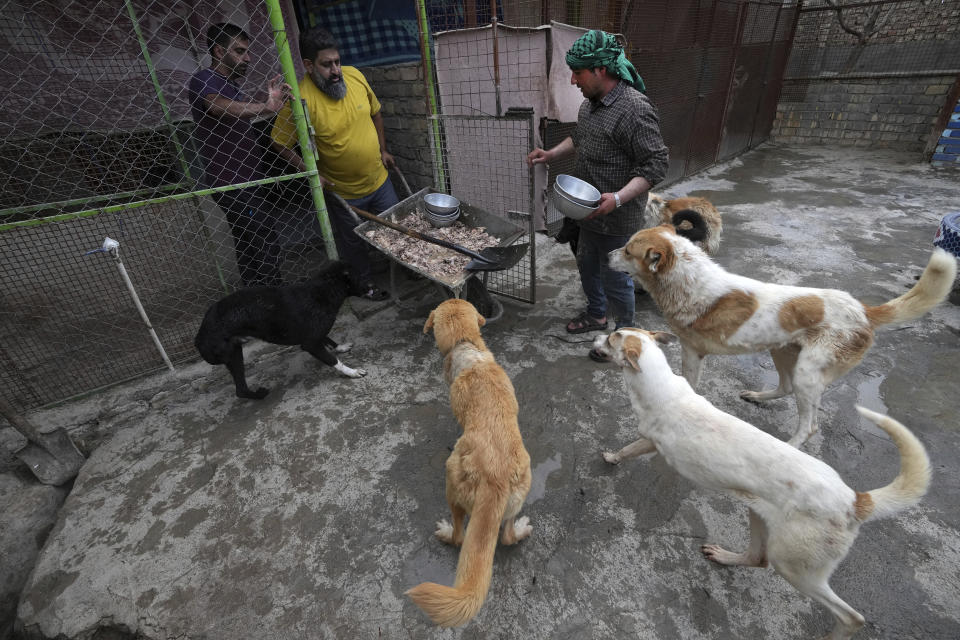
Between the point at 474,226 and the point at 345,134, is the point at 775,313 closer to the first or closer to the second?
the point at 474,226

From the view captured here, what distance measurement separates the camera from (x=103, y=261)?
504 centimetres

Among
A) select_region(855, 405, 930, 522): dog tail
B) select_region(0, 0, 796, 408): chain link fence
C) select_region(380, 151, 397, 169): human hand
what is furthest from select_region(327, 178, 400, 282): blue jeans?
select_region(855, 405, 930, 522): dog tail

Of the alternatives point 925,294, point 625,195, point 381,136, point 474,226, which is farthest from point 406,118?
point 925,294

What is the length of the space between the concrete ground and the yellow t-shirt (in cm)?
172

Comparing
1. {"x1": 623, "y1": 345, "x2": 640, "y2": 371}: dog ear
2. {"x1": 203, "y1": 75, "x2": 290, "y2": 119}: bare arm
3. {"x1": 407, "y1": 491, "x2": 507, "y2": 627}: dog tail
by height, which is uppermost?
{"x1": 203, "y1": 75, "x2": 290, "y2": 119}: bare arm

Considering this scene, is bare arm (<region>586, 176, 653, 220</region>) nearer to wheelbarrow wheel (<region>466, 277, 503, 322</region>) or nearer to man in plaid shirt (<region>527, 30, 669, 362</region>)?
man in plaid shirt (<region>527, 30, 669, 362</region>)

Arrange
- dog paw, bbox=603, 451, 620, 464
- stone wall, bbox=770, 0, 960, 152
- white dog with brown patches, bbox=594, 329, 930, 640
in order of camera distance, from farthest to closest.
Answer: stone wall, bbox=770, 0, 960, 152
dog paw, bbox=603, 451, 620, 464
white dog with brown patches, bbox=594, 329, 930, 640

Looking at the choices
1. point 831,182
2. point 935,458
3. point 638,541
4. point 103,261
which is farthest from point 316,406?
point 831,182

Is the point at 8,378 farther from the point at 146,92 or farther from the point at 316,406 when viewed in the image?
the point at 146,92

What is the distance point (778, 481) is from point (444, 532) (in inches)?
66.9

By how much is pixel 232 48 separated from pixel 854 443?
5696mm

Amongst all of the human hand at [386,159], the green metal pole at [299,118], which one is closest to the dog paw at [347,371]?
the green metal pole at [299,118]

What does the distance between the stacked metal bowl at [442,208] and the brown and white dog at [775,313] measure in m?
2.05

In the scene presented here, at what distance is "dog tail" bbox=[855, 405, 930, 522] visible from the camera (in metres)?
1.66
